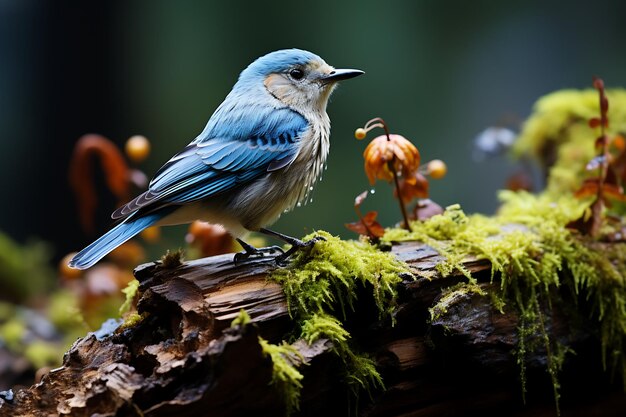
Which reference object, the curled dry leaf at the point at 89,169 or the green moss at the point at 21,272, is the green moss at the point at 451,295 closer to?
the curled dry leaf at the point at 89,169

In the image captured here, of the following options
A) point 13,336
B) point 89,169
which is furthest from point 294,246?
point 13,336

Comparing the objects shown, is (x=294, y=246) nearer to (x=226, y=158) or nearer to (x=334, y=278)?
(x=334, y=278)

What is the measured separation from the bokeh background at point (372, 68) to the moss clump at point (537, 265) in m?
3.94

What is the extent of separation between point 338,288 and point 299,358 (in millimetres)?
401

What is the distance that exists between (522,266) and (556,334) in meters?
0.34

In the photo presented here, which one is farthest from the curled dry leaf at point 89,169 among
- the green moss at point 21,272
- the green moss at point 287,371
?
the green moss at point 287,371

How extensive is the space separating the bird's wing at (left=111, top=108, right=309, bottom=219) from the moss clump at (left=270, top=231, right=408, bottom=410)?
0.45m

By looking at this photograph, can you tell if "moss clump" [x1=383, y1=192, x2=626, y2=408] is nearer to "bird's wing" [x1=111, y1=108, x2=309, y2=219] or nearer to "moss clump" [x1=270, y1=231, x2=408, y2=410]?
→ "moss clump" [x1=270, y1=231, x2=408, y2=410]

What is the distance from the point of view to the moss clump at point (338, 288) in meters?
2.25

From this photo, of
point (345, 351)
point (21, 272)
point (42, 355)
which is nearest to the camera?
point (345, 351)

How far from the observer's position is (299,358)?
2082 mm

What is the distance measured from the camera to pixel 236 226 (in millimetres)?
2770

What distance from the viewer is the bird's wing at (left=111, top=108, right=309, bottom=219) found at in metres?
2.58

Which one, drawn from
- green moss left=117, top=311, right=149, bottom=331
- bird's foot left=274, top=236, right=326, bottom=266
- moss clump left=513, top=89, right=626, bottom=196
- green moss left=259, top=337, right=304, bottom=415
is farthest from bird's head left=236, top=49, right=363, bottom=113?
moss clump left=513, top=89, right=626, bottom=196
